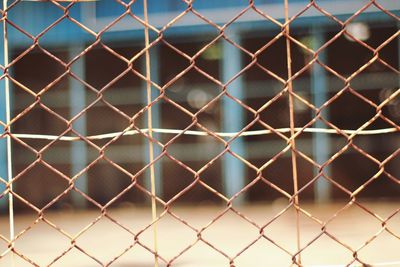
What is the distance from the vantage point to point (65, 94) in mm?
9016

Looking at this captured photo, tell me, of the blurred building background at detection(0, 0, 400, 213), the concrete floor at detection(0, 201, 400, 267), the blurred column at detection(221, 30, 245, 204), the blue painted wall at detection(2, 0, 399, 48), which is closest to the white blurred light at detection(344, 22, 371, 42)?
the blurred building background at detection(0, 0, 400, 213)

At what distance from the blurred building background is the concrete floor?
0.55 m

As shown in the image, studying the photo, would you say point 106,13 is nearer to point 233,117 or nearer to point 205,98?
point 205,98

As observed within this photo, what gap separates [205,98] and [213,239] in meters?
3.68

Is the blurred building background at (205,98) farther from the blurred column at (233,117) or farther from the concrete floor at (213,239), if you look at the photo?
the concrete floor at (213,239)

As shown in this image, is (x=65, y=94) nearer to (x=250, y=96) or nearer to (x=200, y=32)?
(x=200, y=32)

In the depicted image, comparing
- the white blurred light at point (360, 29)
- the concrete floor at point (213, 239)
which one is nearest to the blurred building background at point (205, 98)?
the white blurred light at point (360, 29)

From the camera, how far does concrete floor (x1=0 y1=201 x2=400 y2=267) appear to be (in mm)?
4441

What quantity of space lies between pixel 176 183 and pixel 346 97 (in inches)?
117

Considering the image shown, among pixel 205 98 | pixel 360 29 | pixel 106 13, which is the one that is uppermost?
pixel 106 13

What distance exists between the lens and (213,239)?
5.62 m

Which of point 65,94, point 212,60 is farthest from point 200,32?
point 65,94

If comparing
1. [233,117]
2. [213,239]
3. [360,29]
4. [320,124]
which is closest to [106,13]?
[233,117]

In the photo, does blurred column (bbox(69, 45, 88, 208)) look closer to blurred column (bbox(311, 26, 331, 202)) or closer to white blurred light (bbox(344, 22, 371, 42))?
blurred column (bbox(311, 26, 331, 202))
